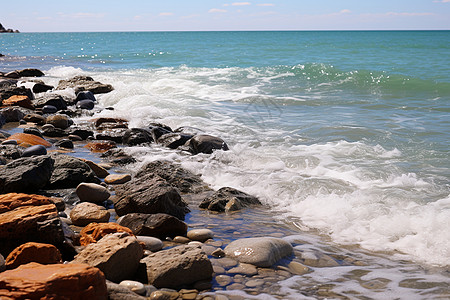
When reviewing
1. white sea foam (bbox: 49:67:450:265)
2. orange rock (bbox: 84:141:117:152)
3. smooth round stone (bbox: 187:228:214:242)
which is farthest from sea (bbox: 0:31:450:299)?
smooth round stone (bbox: 187:228:214:242)

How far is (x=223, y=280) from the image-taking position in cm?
333

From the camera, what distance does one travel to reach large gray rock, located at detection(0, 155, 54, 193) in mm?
4789

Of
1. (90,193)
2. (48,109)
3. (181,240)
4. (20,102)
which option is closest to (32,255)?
(181,240)

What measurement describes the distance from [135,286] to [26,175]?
8.23ft

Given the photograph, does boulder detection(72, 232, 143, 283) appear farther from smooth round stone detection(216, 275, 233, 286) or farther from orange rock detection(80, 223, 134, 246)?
smooth round stone detection(216, 275, 233, 286)

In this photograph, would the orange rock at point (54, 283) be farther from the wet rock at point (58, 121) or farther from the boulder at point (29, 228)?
the wet rock at point (58, 121)

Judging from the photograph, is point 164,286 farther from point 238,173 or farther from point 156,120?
point 156,120

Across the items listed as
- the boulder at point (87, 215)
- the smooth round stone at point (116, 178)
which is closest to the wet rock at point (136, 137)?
the smooth round stone at point (116, 178)

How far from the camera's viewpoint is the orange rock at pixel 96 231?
148 inches

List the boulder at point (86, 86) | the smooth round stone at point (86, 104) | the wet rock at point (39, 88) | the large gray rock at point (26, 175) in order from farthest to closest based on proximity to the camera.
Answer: the wet rock at point (39, 88)
the boulder at point (86, 86)
the smooth round stone at point (86, 104)
the large gray rock at point (26, 175)

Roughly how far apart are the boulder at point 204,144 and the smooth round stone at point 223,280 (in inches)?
170

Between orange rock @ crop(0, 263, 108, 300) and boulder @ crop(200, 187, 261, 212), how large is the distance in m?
2.47

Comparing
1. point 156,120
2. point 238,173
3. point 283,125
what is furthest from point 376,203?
point 156,120

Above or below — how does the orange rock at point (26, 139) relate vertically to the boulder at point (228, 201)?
above
